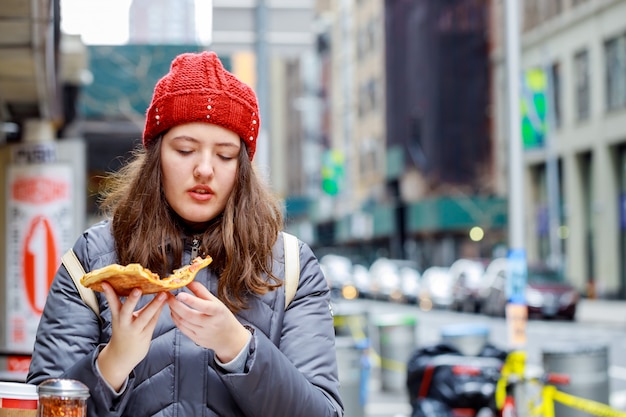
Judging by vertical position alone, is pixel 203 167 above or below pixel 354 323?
above

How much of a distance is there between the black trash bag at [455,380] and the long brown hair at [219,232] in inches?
246

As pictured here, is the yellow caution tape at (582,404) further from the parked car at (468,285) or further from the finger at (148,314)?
the parked car at (468,285)

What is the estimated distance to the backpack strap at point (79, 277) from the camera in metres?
2.68

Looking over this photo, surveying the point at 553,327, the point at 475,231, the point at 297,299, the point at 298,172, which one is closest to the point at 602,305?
the point at 553,327

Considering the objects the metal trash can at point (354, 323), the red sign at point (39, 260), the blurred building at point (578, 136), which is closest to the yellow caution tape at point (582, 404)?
the red sign at point (39, 260)

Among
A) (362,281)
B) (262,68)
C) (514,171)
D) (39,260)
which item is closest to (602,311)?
(362,281)

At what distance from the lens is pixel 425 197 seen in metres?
64.2

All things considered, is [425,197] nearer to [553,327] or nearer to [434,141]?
[434,141]

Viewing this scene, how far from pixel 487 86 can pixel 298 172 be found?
142 ft

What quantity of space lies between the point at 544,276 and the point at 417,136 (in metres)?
31.9

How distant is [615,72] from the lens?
44.4 m

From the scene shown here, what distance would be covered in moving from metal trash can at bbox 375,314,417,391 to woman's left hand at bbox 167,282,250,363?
44.8ft

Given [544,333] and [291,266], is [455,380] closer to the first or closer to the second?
Answer: [291,266]

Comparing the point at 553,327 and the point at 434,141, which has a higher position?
the point at 434,141
